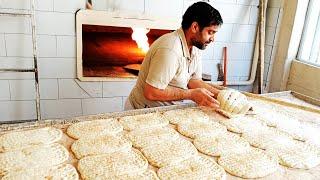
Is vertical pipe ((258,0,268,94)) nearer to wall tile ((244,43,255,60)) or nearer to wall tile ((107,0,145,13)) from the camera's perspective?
wall tile ((244,43,255,60))

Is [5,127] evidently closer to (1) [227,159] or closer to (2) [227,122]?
(1) [227,159]

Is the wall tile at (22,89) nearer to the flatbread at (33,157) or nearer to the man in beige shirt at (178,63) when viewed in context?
the man in beige shirt at (178,63)

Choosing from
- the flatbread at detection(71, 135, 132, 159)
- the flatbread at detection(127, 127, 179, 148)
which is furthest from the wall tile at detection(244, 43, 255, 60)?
the flatbread at detection(71, 135, 132, 159)

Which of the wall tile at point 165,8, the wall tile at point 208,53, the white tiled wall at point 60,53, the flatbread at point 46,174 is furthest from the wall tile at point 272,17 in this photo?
the flatbread at point 46,174

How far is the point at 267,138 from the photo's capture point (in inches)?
60.2

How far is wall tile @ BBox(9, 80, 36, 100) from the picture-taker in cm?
260

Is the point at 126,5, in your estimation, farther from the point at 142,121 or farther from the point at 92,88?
the point at 142,121

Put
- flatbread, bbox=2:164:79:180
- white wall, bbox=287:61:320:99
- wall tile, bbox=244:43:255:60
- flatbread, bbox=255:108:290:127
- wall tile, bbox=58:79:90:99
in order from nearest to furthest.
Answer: flatbread, bbox=2:164:79:180 → flatbread, bbox=255:108:290:127 → wall tile, bbox=58:79:90:99 → white wall, bbox=287:61:320:99 → wall tile, bbox=244:43:255:60

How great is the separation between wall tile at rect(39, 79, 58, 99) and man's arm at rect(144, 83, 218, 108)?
1.19 m

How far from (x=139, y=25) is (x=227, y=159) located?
5.93 ft

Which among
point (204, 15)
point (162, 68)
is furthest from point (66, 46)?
point (204, 15)

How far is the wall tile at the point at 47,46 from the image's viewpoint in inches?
101

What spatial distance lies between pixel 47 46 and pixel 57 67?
202 millimetres

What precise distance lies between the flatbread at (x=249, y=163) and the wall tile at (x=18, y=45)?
195 centimetres
